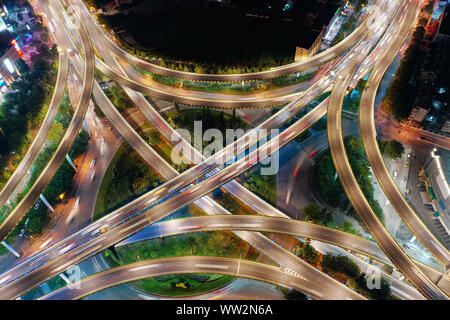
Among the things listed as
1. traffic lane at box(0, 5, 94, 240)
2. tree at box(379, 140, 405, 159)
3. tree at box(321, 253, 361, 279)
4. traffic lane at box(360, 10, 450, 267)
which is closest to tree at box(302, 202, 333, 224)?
tree at box(321, 253, 361, 279)

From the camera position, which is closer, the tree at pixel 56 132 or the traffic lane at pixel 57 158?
the traffic lane at pixel 57 158

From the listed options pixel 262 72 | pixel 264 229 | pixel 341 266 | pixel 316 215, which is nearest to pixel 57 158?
pixel 264 229

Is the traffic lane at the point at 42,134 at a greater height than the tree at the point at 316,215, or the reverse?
the traffic lane at the point at 42,134

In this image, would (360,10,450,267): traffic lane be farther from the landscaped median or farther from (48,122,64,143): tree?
(48,122,64,143): tree

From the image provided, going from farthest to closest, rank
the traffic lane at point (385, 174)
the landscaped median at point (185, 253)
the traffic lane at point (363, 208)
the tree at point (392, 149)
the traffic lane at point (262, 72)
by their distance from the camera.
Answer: the traffic lane at point (262, 72), the tree at point (392, 149), the landscaped median at point (185, 253), the traffic lane at point (385, 174), the traffic lane at point (363, 208)

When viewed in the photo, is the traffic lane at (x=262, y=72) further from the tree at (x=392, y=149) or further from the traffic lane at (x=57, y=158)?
the tree at (x=392, y=149)

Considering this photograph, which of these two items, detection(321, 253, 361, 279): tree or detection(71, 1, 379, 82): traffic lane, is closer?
detection(321, 253, 361, 279): tree

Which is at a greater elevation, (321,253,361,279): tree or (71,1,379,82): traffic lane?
(71,1,379,82): traffic lane

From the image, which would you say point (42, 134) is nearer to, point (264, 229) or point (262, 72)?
point (264, 229)

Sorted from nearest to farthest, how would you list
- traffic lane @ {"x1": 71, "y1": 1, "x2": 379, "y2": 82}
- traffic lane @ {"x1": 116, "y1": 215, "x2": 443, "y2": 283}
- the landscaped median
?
traffic lane @ {"x1": 116, "y1": 215, "x2": 443, "y2": 283} → the landscaped median → traffic lane @ {"x1": 71, "y1": 1, "x2": 379, "y2": 82}

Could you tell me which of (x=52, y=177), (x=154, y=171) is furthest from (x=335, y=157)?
(x=52, y=177)

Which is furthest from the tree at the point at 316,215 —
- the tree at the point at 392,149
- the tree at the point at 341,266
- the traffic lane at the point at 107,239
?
the tree at the point at 392,149
